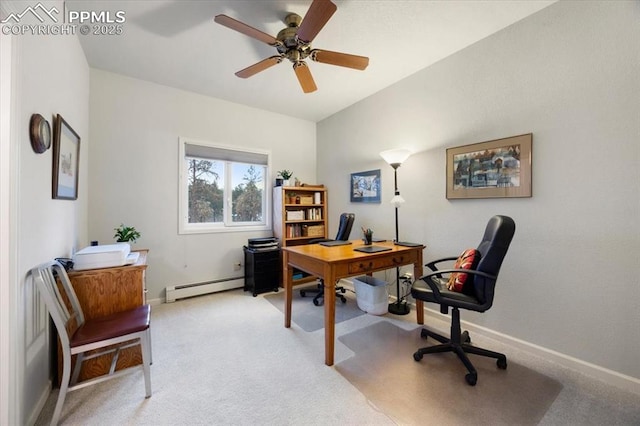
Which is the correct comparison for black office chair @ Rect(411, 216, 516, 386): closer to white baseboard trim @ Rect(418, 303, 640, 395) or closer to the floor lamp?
white baseboard trim @ Rect(418, 303, 640, 395)

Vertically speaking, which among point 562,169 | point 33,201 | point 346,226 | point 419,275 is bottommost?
point 419,275

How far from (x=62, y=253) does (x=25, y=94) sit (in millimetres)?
1204

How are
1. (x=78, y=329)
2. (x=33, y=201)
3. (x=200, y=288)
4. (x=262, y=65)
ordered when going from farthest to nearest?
(x=200, y=288), (x=262, y=65), (x=78, y=329), (x=33, y=201)

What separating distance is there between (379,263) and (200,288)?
2.59 metres

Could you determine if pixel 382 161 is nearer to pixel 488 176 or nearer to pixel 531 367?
pixel 488 176

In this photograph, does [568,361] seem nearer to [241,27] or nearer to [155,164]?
[241,27]

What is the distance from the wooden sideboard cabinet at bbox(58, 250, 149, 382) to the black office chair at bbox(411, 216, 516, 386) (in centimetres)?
218

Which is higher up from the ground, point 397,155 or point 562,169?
point 397,155

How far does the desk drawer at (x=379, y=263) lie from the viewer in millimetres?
2037

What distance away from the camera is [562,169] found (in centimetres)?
192

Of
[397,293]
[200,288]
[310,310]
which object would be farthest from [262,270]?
[397,293]

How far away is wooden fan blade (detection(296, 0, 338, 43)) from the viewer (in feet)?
5.00

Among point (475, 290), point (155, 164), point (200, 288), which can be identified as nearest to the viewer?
point (475, 290)

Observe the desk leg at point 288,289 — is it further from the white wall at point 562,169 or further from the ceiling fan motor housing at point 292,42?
the ceiling fan motor housing at point 292,42
